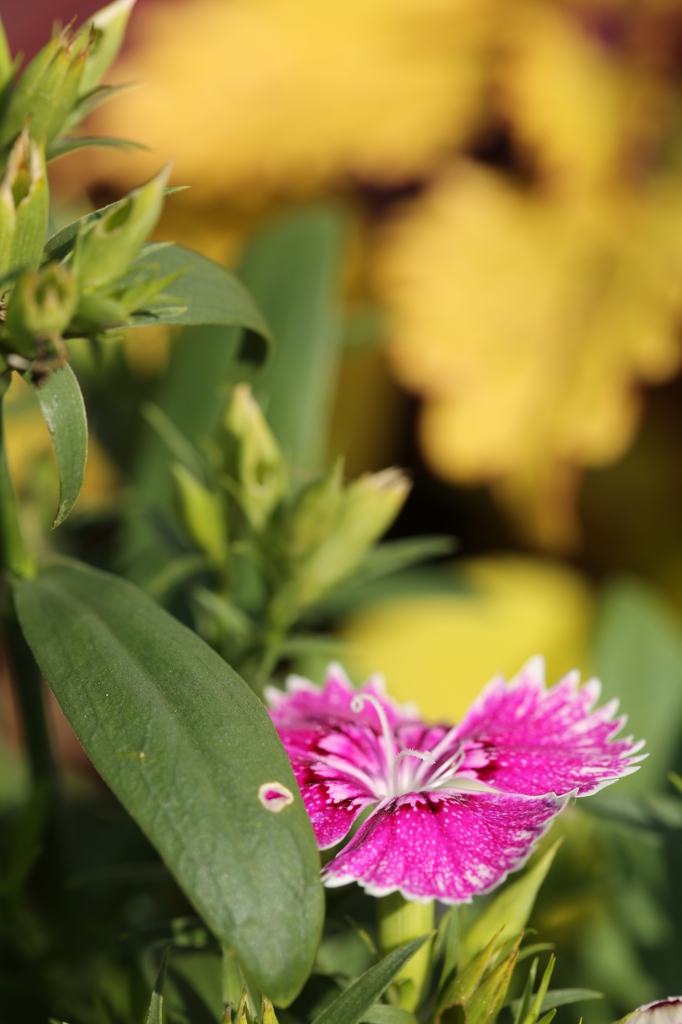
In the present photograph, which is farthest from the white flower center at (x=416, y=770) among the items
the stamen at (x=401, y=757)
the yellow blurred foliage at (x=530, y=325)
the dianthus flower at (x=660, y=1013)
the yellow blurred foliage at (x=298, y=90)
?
the yellow blurred foliage at (x=298, y=90)

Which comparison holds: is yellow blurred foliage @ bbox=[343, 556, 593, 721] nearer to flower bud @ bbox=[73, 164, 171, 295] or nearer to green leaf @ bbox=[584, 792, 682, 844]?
green leaf @ bbox=[584, 792, 682, 844]

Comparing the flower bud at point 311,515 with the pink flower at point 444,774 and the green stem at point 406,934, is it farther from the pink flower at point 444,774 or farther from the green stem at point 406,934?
the green stem at point 406,934

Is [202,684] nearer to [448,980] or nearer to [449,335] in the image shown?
[448,980]

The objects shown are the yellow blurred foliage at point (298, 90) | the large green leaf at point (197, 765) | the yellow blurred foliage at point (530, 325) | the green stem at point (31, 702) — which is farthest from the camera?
the yellow blurred foliage at point (298, 90)

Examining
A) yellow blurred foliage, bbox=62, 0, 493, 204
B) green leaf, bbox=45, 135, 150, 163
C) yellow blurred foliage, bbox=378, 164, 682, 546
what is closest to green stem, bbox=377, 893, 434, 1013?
green leaf, bbox=45, 135, 150, 163

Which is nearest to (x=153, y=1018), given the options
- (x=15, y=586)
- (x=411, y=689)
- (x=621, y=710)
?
(x=15, y=586)

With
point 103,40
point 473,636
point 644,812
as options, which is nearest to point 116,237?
point 103,40
